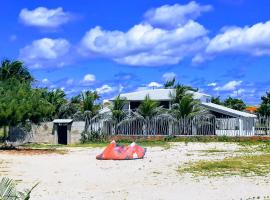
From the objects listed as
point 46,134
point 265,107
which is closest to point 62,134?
point 46,134

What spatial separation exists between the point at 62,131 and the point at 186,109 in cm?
968

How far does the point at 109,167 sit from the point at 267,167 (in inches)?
242

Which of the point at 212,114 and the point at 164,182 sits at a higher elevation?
the point at 212,114

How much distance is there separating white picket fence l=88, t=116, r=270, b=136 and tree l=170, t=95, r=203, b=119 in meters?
0.50

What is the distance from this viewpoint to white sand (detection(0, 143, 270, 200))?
13977mm

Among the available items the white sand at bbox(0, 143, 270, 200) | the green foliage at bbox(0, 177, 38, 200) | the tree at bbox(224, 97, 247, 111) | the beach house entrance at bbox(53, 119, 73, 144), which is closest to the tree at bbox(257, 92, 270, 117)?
the tree at bbox(224, 97, 247, 111)

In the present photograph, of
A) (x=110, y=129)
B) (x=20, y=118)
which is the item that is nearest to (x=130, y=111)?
(x=110, y=129)

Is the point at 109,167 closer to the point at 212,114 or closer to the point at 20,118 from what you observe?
the point at 20,118

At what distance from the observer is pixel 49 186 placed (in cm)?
1559

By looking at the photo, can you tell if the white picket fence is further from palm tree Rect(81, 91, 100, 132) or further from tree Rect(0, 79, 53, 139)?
tree Rect(0, 79, 53, 139)

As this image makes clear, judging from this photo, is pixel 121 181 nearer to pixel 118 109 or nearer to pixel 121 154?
pixel 121 154

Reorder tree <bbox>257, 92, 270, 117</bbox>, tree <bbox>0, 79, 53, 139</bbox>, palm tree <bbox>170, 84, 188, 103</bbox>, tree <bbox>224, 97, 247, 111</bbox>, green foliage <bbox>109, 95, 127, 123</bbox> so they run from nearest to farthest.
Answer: tree <bbox>0, 79, 53, 139</bbox> < green foliage <bbox>109, 95, 127, 123</bbox> < palm tree <bbox>170, 84, 188, 103</bbox> < tree <bbox>257, 92, 270, 117</bbox> < tree <bbox>224, 97, 247, 111</bbox>

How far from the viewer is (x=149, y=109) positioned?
138 ft

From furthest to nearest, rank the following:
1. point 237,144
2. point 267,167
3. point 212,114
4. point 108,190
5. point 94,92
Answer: point 94,92 < point 212,114 < point 237,144 < point 267,167 < point 108,190
